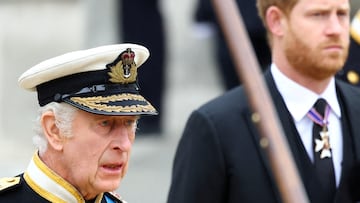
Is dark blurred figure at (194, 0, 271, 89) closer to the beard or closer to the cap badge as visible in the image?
the beard

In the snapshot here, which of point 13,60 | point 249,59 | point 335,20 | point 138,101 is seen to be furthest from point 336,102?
point 13,60

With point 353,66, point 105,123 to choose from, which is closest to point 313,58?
point 353,66

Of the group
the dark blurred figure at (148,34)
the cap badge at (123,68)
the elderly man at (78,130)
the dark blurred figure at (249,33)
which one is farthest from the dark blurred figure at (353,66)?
the dark blurred figure at (148,34)

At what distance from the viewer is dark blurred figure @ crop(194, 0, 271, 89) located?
1017 cm

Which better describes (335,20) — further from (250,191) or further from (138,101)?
(138,101)

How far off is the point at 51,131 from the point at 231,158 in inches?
51.5

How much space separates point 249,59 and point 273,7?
104 inches

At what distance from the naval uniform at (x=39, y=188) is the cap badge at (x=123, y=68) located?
0.36m

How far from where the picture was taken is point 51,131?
5.34 meters

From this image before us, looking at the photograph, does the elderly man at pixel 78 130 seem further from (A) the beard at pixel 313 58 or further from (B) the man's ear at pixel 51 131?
(A) the beard at pixel 313 58

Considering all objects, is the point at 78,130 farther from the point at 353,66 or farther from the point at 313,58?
the point at 353,66

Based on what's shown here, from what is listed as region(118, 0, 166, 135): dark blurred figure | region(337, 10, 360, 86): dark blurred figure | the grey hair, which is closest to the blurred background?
region(118, 0, 166, 135): dark blurred figure

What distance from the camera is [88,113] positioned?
5.36 meters

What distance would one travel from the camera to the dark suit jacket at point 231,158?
21.2 ft
